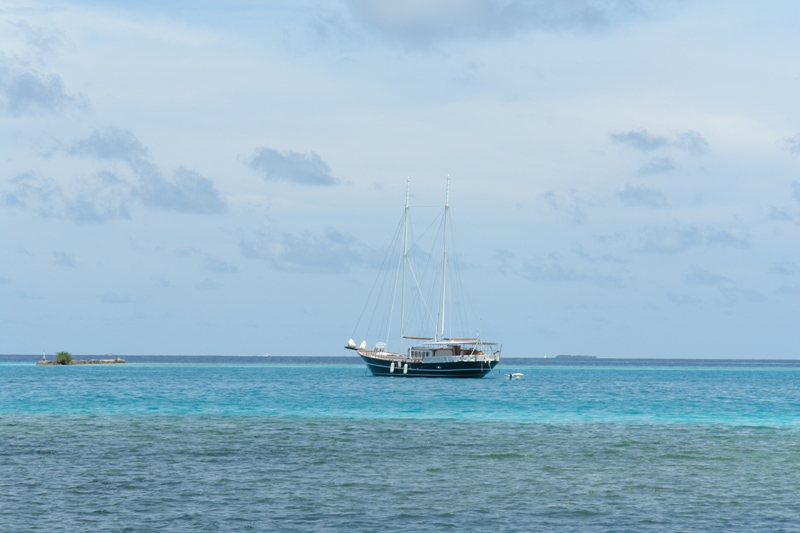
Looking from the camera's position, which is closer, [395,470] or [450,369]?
[395,470]

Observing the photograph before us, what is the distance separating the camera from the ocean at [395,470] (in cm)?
2859

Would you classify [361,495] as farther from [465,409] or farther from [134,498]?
[465,409]

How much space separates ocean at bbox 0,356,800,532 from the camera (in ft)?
93.8

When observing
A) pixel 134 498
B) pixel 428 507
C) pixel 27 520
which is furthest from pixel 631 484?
pixel 27 520

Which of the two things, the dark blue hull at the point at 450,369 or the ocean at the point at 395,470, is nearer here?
the ocean at the point at 395,470

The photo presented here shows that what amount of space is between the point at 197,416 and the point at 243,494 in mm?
33124

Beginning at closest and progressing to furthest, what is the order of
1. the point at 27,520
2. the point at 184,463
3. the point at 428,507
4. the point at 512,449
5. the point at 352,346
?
the point at 27,520 → the point at 428,507 → the point at 184,463 → the point at 512,449 → the point at 352,346

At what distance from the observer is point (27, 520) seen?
91.0 ft

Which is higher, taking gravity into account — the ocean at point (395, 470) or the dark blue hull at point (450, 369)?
the dark blue hull at point (450, 369)

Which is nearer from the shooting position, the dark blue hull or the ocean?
the ocean

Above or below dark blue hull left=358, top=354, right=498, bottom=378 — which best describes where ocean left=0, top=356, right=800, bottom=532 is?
below

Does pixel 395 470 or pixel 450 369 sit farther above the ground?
pixel 450 369

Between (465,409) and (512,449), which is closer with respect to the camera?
(512,449)

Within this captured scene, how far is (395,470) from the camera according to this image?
38094 millimetres
